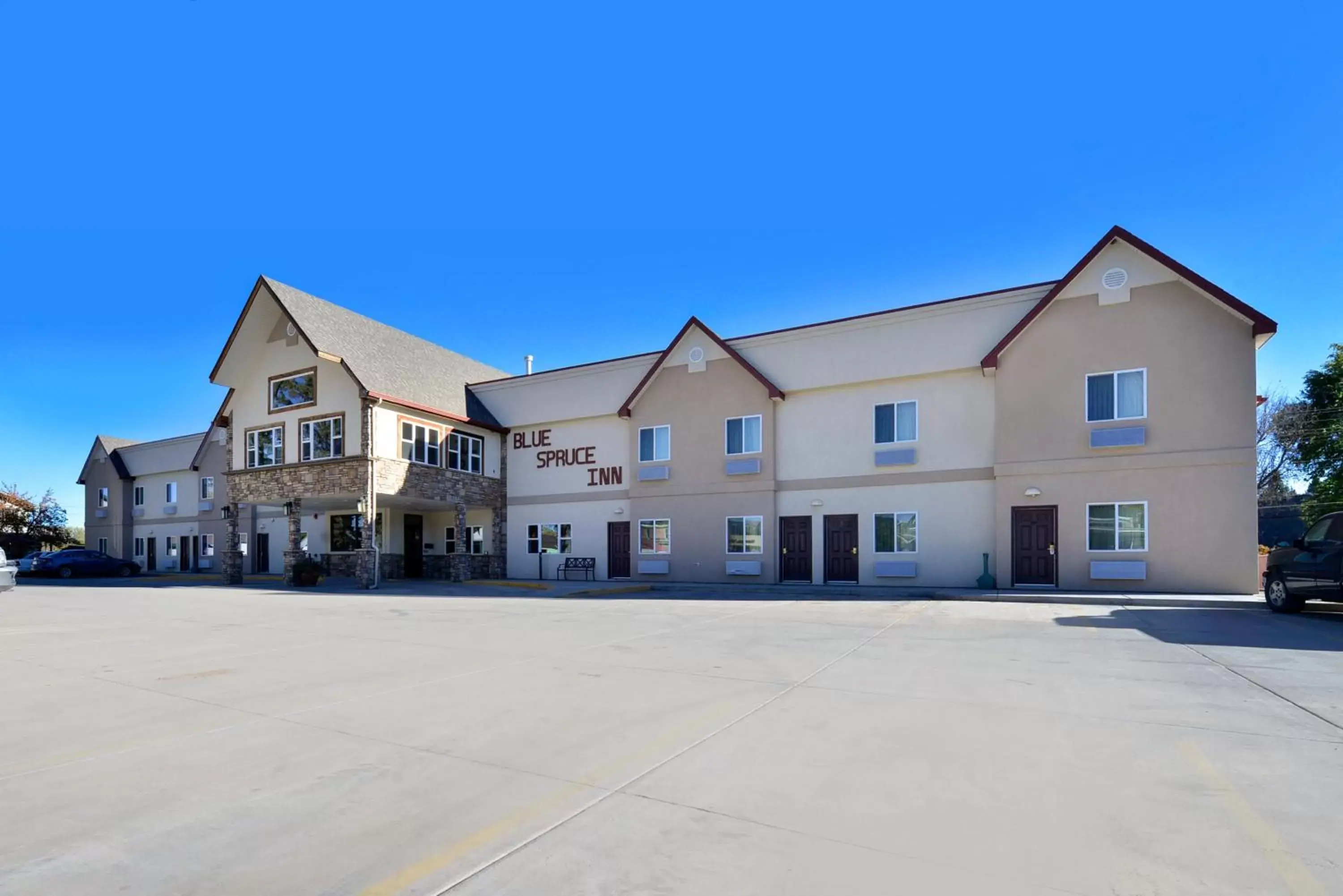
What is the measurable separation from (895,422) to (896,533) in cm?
346

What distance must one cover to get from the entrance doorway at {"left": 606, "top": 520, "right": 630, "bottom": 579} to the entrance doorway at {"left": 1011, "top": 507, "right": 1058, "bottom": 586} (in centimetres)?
1329

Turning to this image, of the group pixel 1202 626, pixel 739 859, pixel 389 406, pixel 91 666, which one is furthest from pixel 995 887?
pixel 389 406

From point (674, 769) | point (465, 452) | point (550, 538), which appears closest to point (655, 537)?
point (550, 538)

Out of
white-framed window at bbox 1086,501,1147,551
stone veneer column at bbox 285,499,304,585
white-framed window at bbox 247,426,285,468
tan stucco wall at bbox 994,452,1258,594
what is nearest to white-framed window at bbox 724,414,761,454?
tan stucco wall at bbox 994,452,1258,594

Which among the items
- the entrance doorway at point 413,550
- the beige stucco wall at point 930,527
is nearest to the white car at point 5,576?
the entrance doorway at point 413,550

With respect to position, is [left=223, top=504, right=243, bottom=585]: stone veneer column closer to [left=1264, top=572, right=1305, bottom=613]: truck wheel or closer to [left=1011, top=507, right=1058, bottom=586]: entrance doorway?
[left=1011, top=507, right=1058, bottom=586]: entrance doorway

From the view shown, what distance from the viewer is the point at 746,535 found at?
25188 mm

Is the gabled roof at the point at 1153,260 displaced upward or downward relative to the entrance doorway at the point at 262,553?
upward

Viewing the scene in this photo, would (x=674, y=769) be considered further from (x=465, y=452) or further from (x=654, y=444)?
(x=465, y=452)

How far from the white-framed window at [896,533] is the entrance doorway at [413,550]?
1946 cm

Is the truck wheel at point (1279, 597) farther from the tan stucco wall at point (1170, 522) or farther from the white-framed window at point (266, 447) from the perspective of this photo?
the white-framed window at point (266, 447)

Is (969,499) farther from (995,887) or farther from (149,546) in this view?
(149,546)

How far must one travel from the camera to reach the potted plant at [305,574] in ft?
88.7

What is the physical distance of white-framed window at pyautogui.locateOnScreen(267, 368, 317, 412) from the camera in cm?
2823
